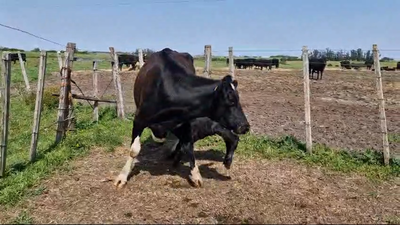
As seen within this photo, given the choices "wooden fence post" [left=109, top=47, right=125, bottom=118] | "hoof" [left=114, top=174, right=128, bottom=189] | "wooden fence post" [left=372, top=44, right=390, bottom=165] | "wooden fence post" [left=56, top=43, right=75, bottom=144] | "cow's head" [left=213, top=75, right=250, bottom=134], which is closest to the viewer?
"cow's head" [left=213, top=75, right=250, bottom=134]

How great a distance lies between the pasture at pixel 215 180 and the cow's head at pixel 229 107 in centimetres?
93

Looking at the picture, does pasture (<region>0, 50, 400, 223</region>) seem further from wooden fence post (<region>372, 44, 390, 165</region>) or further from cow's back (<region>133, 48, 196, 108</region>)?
cow's back (<region>133, 48, 196, 108</region>)

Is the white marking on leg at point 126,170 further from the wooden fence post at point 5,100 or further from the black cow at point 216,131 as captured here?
the wooden fence post at point 5,100

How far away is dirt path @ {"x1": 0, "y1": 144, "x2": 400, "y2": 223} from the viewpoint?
4316 millimetres

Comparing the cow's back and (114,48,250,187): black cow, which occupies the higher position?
the cow's back

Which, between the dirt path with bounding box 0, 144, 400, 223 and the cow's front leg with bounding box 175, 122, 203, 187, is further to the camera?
the cow's front leg with bounding box 175, 122, 203, 187

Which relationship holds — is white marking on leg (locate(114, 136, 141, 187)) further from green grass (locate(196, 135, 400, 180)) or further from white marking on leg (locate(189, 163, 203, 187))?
green grass (locate(196, 135, 400, 180))

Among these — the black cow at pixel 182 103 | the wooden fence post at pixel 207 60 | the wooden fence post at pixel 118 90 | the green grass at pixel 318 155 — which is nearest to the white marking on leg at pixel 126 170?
the black cow at pixel 182 103

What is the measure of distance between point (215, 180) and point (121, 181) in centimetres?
135

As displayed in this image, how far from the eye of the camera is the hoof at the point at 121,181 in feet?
16.9

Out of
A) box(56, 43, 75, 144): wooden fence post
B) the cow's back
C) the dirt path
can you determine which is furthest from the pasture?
the cow's back

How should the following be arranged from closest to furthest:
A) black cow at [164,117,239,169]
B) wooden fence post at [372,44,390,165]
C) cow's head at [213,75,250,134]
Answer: cow's head at [213,75,250,134], black cow at [164,117,239,169], wooden fence post at [372,44,390,165]

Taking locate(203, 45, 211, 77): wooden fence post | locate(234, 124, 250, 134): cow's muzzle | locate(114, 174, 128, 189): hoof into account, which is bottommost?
locate(114, 174, 128, 189): hoof

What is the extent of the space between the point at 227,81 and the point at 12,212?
294 cm
